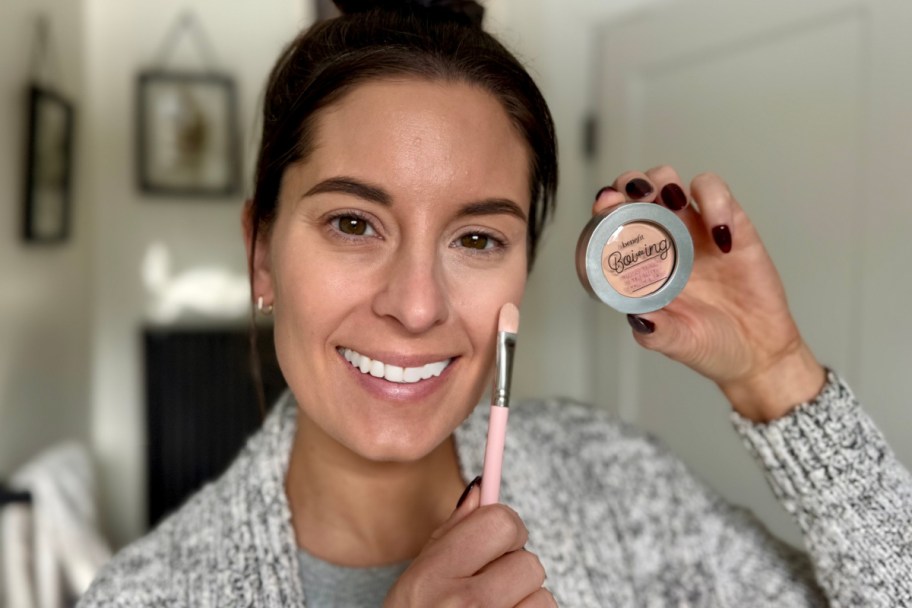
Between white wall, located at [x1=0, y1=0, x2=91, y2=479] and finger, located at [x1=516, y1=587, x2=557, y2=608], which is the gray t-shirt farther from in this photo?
white wall, located at [x1=0, y1=0, x2=91, y2=479]

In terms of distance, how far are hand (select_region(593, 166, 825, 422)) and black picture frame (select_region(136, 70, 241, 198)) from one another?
160cm

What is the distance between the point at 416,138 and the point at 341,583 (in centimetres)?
45

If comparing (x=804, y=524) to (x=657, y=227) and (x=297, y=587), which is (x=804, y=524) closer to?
(x=657, y=227)

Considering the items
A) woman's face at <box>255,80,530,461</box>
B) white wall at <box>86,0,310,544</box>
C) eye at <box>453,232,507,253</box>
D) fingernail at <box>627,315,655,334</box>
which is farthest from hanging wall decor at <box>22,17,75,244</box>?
fingernail at <box>627,315,655,334</box>

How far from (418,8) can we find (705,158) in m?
0.82

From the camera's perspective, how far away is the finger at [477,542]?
→ 23.3 inches

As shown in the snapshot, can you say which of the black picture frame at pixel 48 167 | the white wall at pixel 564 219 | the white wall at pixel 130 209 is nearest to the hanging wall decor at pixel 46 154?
the black picture frame at pixel 48 167

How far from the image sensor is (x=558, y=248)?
6.08 feet

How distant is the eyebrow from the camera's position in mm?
708

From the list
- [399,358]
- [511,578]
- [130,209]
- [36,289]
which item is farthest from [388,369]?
[130,209]

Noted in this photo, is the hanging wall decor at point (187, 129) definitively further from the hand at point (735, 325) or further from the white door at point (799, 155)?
the hand at point (735, 325)

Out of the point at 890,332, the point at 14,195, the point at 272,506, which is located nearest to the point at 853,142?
the point at 890,332

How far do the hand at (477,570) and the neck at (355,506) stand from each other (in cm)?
26

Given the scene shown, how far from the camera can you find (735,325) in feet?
2.66
